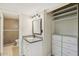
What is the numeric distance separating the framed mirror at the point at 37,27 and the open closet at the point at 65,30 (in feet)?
0.59

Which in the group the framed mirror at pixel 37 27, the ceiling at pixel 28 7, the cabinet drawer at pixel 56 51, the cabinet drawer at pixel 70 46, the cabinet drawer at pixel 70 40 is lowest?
the cabinet drawer at pixel 56 51

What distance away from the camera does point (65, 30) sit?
52.5 inches

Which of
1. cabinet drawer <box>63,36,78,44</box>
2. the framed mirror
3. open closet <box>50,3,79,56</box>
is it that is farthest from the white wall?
cabinet drawer <box>63,36,78,44</box>

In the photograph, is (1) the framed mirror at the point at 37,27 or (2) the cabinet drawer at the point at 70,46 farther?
(1) the framed mirror at the point at 37,27

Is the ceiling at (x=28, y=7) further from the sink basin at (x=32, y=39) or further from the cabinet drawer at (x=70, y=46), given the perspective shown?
the cabinet drawer at (x=70, y=46)

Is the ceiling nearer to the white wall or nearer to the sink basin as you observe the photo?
the white wall

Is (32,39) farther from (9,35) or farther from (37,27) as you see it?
(9,35)

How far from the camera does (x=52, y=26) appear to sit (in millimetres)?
1366

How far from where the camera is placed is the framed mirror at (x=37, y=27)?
4.37ft

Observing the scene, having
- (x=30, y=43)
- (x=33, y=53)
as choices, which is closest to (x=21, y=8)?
(x=30, y=43)

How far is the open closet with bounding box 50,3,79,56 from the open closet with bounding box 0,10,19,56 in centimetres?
50

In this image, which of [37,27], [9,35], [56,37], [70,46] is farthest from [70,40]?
[9,35]

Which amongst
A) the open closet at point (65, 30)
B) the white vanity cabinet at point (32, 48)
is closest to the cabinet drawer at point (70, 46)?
the open closet at point (65, 30)

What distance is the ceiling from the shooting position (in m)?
1.26
